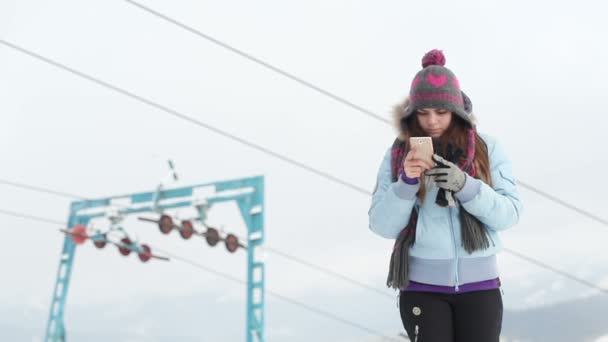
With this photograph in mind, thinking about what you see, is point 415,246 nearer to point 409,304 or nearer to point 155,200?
point 409,304

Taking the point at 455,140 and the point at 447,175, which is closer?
the point at 447,175

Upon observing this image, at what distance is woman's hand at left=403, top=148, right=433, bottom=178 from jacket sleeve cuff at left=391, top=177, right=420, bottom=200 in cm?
A: 3

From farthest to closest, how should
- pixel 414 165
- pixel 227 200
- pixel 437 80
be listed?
pixel 227 200 < pixel 437 80 < pixel 414 165

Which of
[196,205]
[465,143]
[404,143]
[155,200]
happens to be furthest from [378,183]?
[155,200]

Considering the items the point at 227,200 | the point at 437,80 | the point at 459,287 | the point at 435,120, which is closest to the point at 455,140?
the point at 435,120

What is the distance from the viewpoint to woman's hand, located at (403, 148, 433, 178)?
1.56 meters

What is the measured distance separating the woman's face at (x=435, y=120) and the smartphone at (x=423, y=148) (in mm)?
180

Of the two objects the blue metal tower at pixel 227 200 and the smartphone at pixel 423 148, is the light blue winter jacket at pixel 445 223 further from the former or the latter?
the blue metal tower at pixel 227 200

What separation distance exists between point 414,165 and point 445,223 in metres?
0.23

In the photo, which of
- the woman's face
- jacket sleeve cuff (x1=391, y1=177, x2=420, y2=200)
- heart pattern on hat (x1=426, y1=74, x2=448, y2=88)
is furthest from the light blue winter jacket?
heart pattern on hat (x1=426, y1=74, x2=448, y2=88)

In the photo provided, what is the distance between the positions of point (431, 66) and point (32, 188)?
7.81 m

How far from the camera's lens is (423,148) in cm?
157

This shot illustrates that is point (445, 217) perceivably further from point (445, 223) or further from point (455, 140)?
point (455, 140)

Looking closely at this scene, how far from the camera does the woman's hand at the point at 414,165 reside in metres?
1.56
